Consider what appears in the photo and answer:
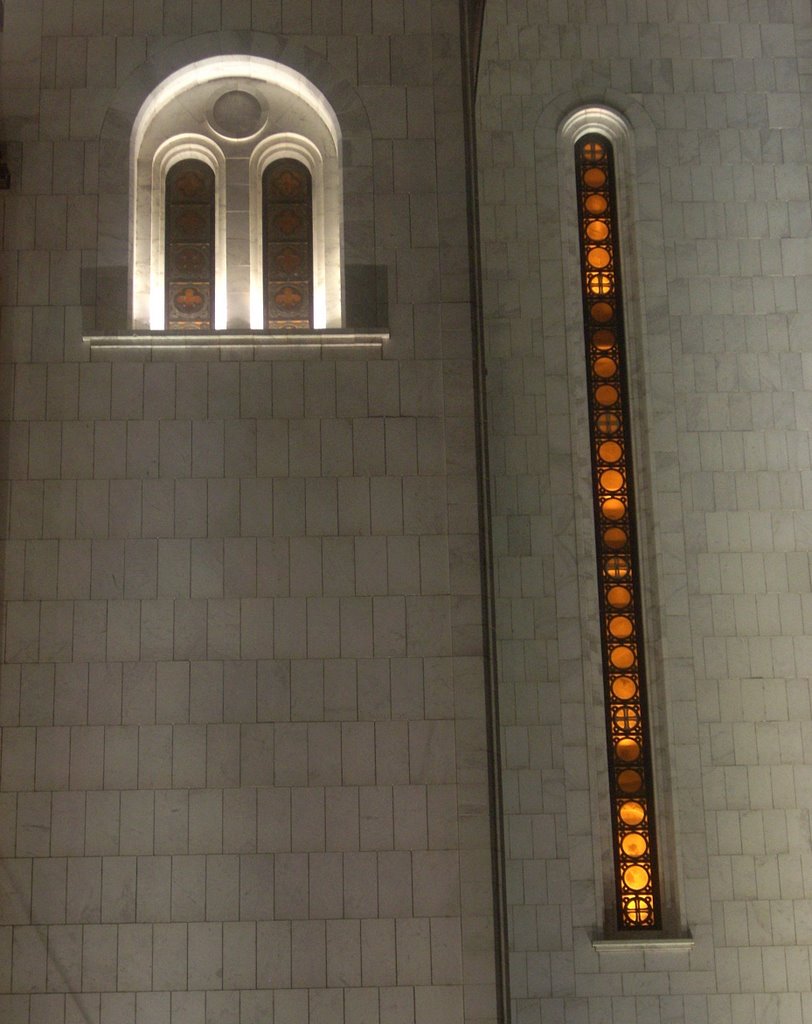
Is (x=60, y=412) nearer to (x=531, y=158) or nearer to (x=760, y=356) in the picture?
(x=531, y=158)

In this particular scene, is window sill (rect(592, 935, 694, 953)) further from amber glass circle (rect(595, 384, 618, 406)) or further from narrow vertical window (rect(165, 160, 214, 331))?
narrow vertical window (rect(165, 160, 214, 331))

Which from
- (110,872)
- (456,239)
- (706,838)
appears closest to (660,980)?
(706,838)

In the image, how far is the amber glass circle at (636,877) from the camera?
11.1 metres

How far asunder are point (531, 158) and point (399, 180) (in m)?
3.52

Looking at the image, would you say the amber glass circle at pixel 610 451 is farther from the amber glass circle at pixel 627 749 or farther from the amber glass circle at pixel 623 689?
the amber glass circle at pixel 627 749

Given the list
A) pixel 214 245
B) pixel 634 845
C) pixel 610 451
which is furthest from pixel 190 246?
pixel 634 845

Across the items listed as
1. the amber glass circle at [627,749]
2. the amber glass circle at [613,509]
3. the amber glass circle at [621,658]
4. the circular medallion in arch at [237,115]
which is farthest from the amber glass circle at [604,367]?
the circular medallion in arch at [237,115]

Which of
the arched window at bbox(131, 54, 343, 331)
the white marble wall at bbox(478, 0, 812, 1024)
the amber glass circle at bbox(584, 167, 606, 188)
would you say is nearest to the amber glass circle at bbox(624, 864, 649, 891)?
the white marble wall at bbox(478, 0, 812, 1024)

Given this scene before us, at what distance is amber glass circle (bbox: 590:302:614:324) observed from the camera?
1230cm

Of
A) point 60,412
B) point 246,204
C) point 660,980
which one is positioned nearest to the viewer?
point 60,412

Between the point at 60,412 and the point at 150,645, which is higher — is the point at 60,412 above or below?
above

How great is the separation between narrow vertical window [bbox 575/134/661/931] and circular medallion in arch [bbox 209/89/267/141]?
4.02m

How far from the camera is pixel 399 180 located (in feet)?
30.6

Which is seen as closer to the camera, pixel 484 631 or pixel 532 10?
pixel 484 631
